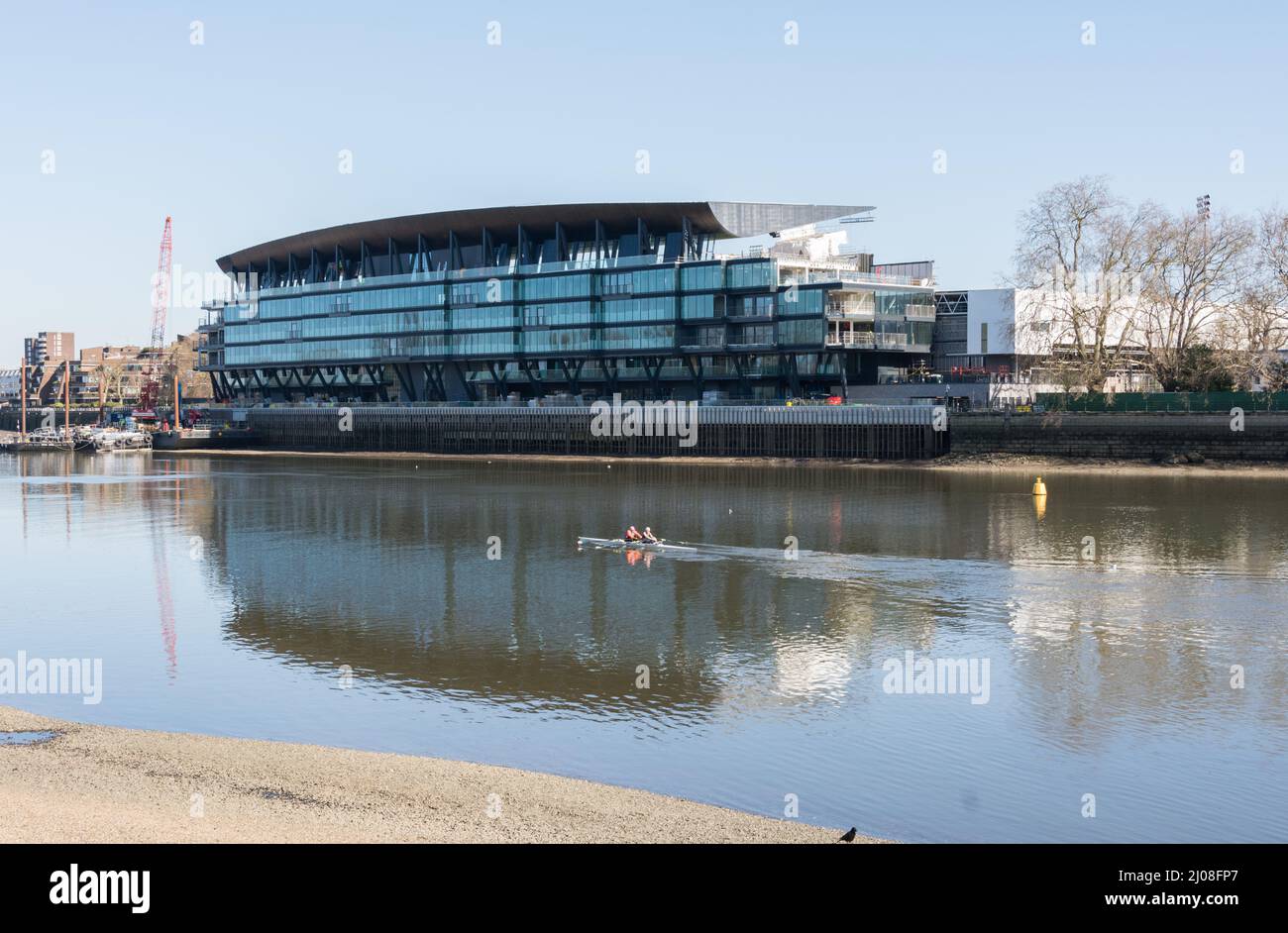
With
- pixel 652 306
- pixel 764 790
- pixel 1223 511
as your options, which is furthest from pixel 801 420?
pixel 764 790

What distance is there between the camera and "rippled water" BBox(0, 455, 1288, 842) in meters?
24.4

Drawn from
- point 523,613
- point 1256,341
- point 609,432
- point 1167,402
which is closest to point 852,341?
point 609,432

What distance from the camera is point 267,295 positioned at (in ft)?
654

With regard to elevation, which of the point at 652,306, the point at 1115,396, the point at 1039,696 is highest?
the point at 652,306

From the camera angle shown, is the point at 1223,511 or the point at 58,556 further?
the point at 1223,511

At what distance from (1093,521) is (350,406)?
130 m

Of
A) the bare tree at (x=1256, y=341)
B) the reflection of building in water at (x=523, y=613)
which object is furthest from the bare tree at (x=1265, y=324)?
the reflection of building in water at (x=523, y=613)

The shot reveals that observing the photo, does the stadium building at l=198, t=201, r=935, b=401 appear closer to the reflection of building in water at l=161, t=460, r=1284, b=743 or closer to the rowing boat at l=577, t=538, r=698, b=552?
the reflection of building in water at l=161, t=460, r=1284, b=743

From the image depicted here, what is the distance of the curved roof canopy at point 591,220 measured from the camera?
497 ft

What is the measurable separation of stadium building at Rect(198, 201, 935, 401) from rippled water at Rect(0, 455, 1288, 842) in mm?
68942

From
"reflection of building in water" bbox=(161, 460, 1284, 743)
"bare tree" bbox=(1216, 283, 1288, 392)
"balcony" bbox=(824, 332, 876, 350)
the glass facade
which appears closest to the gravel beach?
"reflection of building in water" bbox=(161, 460, 1284, 743)

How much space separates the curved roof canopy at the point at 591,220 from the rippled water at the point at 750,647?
80244 mm

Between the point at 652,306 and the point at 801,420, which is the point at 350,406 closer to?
the point at 652,306

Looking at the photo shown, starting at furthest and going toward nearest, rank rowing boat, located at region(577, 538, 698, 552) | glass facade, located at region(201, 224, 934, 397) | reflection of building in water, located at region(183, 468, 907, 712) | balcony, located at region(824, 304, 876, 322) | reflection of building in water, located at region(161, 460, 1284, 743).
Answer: glass facade, located at region(201, 224, 934, 397), balcony, located at region(824, 304, 876, 322), rowing boat, located at region(577, 538, 698, 552), reflection of building in water, located at region(183, 468, 907, 712), reflection of building in water, located at region(161, 460, 1284, 743)
